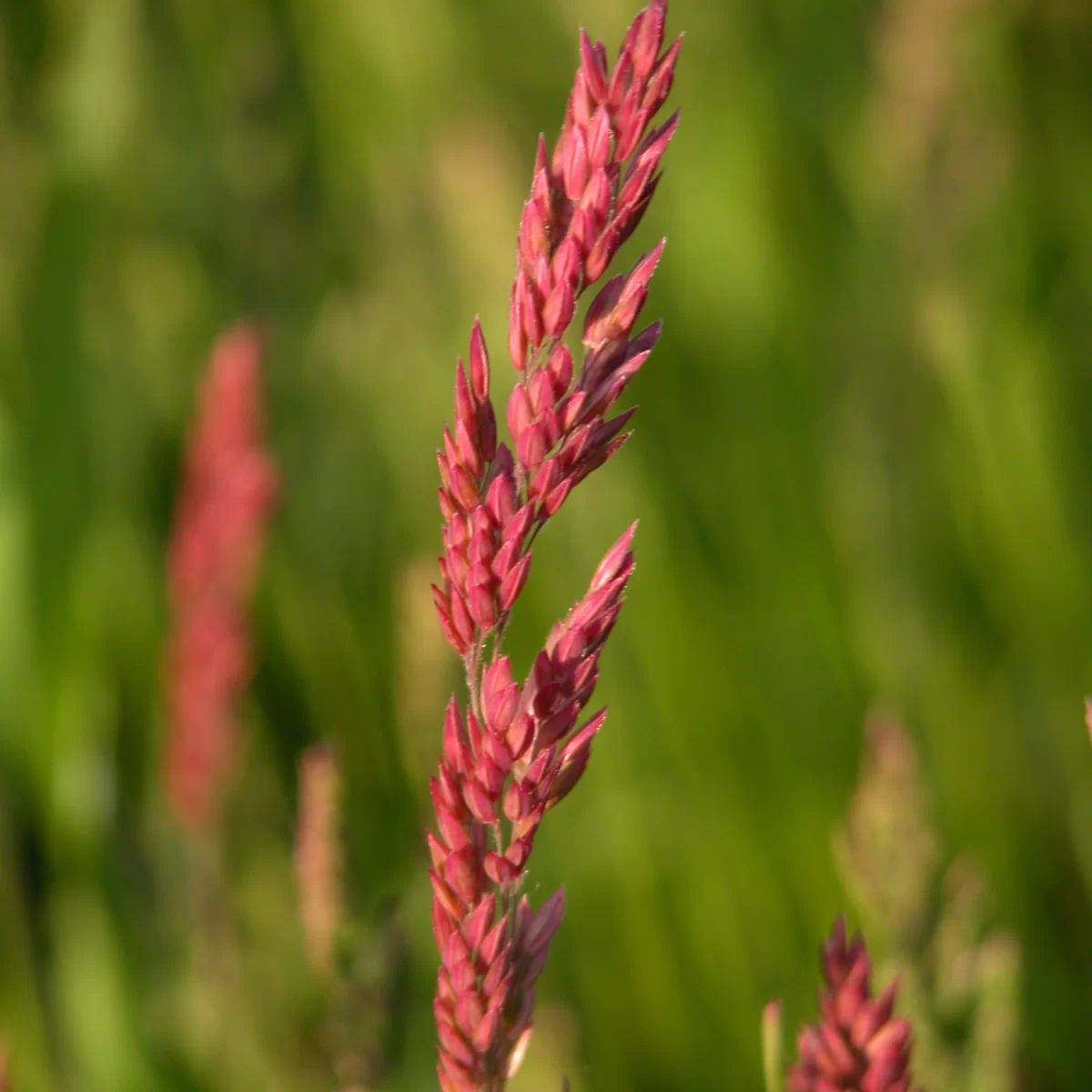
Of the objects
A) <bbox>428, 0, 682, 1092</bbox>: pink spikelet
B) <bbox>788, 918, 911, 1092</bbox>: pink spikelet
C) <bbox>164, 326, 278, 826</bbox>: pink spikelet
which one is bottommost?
<bbox>788, 918, 911, 1092</bbox>: pink spikelet

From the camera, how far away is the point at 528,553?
44 centimetres

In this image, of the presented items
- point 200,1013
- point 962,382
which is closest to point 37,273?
point 200,1013

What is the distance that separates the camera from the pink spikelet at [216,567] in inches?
40.8

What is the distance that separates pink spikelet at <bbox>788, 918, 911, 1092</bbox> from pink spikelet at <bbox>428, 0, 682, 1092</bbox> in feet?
0.40

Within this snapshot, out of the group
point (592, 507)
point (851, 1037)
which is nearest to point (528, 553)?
point (851, 1037)

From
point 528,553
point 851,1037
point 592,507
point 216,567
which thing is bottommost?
point 851,1037

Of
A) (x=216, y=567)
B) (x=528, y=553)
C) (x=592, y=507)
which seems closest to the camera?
(x=528, y=553)

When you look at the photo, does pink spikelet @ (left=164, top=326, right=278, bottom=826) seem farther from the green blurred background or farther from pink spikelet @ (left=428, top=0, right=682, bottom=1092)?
pink spikelet @ (left=428, top=0, right=682, bottom=1092)

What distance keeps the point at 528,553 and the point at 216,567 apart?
2.15ft

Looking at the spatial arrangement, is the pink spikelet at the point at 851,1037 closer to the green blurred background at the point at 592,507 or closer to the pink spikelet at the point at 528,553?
the pink spikelet at the point at 528,553

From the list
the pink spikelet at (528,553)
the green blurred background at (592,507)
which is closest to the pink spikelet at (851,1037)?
the pink spikelet at (528,553)

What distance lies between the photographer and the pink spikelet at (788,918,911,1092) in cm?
50

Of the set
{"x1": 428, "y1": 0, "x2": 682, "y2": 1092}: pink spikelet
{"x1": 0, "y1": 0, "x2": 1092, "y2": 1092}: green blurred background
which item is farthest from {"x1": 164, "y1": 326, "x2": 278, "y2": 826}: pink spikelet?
{"x1": 428, "y1": 0, "x2": 682, "y2": 1092}: pink spikelet

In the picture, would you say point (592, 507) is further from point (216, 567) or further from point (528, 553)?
point (528, 553)
